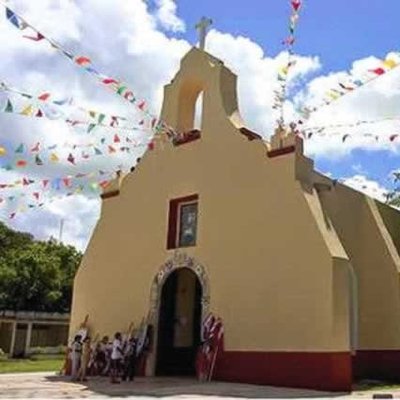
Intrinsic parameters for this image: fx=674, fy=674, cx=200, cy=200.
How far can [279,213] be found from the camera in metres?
15.5

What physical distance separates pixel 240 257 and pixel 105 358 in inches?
193

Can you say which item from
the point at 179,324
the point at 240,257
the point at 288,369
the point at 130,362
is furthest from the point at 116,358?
the point at 288,369

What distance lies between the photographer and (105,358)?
18.0 meters

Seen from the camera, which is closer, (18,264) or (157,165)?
(157,165)

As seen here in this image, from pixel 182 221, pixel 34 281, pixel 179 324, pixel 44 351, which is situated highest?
pixel 182 221

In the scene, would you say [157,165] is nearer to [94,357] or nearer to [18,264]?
[94,357]

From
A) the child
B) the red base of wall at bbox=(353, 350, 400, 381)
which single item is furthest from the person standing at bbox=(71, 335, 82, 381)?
the red base of wall at bbox=(353, 350, 400, 381)

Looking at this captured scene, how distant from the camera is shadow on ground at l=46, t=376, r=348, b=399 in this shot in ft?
41.5

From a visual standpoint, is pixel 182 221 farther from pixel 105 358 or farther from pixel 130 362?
pixel 105 358

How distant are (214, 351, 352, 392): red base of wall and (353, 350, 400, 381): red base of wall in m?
3.34

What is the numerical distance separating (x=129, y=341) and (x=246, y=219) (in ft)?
14.4

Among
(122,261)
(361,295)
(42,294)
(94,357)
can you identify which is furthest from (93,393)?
(42,294)

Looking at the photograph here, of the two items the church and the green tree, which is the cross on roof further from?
the green tree

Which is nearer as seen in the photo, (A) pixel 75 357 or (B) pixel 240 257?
(B) pixel 240 257
